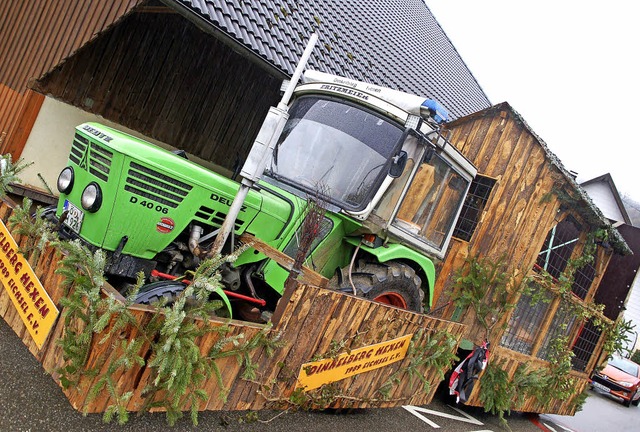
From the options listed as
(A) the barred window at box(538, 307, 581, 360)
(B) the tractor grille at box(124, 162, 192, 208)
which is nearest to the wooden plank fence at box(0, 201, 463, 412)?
(B) the tractor grille at box(124, 162, 192, 208)

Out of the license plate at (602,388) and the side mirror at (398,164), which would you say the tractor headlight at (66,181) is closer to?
the side mirror at (398,164)

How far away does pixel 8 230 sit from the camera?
424 cm

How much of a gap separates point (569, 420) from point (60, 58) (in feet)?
36.1

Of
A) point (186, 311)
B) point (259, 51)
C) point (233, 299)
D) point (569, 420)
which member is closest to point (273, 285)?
point (233, 299)

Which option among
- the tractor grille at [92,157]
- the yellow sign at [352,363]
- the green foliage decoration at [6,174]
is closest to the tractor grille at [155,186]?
the tractor grille at [92,157]

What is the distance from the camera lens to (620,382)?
16844 millimetres

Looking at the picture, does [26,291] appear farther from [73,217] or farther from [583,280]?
[583,280]

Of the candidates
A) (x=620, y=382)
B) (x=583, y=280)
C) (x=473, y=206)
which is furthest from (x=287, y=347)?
(x=620, y=382)

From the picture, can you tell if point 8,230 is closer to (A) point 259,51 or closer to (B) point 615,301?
(A) point 259,51

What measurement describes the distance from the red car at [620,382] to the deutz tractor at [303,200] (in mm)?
13277

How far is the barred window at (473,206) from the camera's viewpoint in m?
7.34

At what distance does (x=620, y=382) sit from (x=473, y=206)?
12.7 meters

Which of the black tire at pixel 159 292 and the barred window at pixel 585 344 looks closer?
the black tire at pixel 159 292

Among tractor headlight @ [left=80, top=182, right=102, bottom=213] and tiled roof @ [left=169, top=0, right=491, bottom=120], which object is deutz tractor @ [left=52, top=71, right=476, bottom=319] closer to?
tractor headlight @ [left=80, top=182, right=102, bottom=213]
